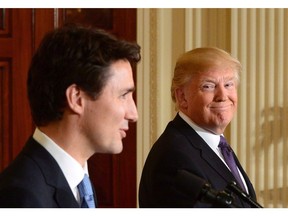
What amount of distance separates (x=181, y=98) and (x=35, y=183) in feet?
3.37

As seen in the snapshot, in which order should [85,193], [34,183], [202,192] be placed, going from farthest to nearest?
[85,193] → [34,183] → [202,192]

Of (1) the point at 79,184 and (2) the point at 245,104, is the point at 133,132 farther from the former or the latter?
(1) the point at 79,184

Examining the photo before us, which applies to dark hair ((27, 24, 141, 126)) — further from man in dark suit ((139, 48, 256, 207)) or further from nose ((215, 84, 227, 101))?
nose ((215, 84, 227, 101))

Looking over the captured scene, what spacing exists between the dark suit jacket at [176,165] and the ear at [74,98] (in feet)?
1.71

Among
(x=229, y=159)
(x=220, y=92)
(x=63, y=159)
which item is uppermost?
(x=220, y=92)

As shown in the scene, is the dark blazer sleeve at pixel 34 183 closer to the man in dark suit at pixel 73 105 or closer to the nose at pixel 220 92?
the man in dark suit at pixel 73 105

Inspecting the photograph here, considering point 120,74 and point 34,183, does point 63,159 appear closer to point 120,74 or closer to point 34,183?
point 34,183

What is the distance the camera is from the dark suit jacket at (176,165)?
7.17ft

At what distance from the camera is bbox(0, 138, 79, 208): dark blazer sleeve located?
1.52 m

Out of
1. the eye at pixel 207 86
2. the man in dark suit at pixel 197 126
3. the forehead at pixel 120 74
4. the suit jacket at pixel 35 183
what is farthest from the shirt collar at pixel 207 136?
the suit jacket at pixel 35 183

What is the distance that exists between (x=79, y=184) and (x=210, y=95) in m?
0.88

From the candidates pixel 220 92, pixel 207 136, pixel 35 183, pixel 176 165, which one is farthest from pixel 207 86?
pixel 35 183

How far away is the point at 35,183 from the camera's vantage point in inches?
62.0
